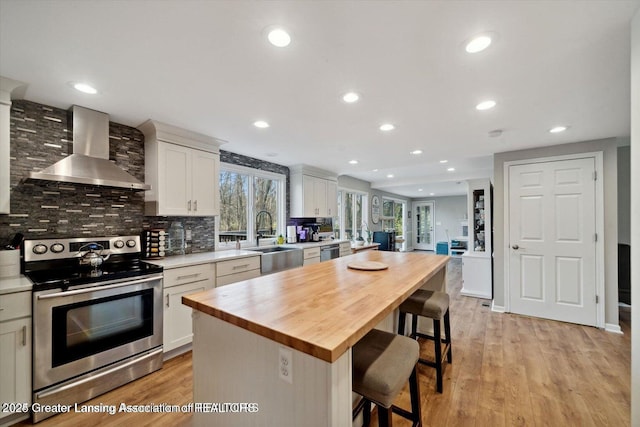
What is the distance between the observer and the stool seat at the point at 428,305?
6.58 ft

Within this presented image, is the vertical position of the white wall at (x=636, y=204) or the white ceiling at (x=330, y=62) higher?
the white ceiling at (x=330, y=62)

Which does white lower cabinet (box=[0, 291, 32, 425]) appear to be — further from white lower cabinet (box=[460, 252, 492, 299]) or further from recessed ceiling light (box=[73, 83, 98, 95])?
Result: white lower cabinet (box=[460, 252, 492, 299])

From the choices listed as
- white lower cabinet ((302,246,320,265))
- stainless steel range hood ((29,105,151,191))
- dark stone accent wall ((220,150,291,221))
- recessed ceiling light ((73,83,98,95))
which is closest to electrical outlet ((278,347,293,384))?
stainless steel range hood ((29,105,151,191))

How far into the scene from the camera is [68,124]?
231cm

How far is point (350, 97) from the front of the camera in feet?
6.81

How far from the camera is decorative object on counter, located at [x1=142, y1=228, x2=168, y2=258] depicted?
2680 millimetres

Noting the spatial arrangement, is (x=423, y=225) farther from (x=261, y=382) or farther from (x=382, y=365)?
(x=261, y=382)

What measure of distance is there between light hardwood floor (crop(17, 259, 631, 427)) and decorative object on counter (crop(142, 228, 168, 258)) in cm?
108

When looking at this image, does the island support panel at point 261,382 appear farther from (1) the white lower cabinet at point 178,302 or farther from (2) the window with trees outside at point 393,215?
(2) the window with trees outside at point 393,215

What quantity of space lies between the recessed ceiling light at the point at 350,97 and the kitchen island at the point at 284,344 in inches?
56.2

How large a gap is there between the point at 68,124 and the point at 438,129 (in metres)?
3.62

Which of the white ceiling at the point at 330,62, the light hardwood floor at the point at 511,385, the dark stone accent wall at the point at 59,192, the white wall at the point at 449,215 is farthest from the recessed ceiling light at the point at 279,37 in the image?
the white wall at the point at 449,215

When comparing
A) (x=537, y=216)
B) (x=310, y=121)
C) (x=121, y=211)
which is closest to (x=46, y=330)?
(x=121, y=211)

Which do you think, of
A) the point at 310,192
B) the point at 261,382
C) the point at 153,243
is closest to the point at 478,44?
the point at 261,382
